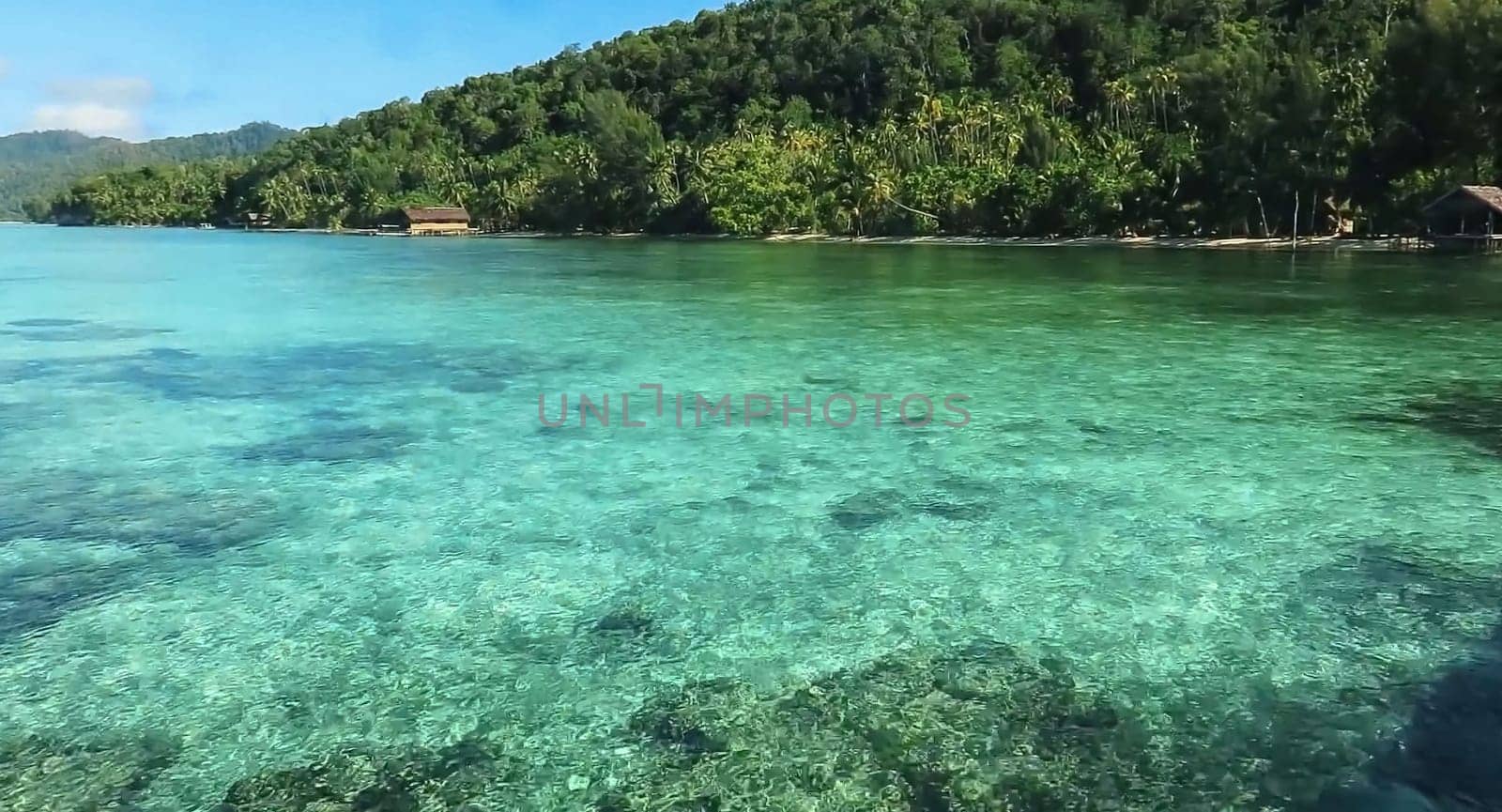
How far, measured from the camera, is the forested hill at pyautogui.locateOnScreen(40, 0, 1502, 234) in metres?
47.3

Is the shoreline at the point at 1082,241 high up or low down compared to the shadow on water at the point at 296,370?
up

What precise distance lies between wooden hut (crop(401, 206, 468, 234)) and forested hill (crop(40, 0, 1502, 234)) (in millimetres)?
2904

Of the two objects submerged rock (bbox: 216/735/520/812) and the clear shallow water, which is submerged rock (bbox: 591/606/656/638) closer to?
the clear shallow water

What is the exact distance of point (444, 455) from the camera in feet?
34.2

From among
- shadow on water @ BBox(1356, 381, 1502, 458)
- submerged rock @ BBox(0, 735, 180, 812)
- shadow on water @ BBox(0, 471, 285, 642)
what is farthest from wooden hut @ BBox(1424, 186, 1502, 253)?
submerged rock @ BBox(0, 735, 180, 812)

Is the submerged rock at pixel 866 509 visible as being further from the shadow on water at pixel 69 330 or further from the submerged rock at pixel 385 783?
the shadow on water at pixel 69 330

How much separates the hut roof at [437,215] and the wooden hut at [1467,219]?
2963 inches

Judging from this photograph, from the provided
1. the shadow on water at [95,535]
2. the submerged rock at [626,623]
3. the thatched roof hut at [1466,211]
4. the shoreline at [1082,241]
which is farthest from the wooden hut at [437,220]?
the submerged rock at [626,623]

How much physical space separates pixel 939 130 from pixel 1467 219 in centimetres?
3790

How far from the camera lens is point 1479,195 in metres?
38.7

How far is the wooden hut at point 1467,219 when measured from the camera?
128 feet

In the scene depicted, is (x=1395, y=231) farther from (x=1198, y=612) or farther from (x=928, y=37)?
(x=928, y=37)

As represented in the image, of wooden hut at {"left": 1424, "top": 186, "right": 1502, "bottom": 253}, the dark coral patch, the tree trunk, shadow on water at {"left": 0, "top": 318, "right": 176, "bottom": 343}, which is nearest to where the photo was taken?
the dark coral patch

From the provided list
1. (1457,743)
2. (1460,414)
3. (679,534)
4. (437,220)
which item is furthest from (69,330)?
(437,220)
